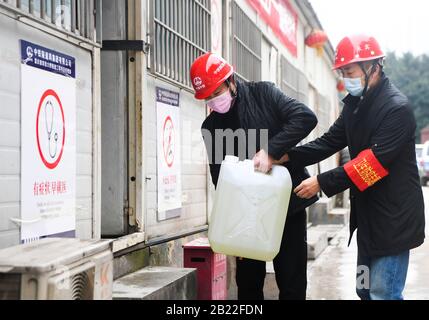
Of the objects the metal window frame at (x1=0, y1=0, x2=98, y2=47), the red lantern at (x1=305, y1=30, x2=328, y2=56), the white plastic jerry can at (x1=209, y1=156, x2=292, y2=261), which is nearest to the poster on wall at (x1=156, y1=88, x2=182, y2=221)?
the metal window frame at (x1=0, y1=0, x2=98, y2=47)

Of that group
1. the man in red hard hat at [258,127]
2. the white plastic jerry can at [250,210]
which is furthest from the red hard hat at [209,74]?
the white plastic jerry can at [250,210]

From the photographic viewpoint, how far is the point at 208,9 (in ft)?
26.0

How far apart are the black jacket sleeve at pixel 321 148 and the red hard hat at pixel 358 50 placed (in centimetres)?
49

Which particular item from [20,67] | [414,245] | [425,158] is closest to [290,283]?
[414,245]

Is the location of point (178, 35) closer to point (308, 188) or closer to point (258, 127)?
point (258, 127)

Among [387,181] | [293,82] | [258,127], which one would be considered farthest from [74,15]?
[293,82]

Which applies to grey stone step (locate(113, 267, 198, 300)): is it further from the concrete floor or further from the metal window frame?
the concrete floor

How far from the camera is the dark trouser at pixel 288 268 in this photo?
4.69m

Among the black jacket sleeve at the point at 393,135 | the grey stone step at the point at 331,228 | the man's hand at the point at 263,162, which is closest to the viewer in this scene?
the black jacket sleeve at the point at 393,135

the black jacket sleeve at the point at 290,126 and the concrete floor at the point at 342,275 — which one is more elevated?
the black jacket sleeve at the point at 290,126

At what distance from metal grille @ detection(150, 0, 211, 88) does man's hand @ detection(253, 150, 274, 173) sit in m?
2.10

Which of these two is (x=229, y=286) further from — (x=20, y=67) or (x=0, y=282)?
(x=0, y=282)

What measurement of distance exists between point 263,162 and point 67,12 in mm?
1729

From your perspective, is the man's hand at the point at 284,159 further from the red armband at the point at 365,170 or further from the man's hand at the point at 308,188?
the red armband at the point at 365,170
